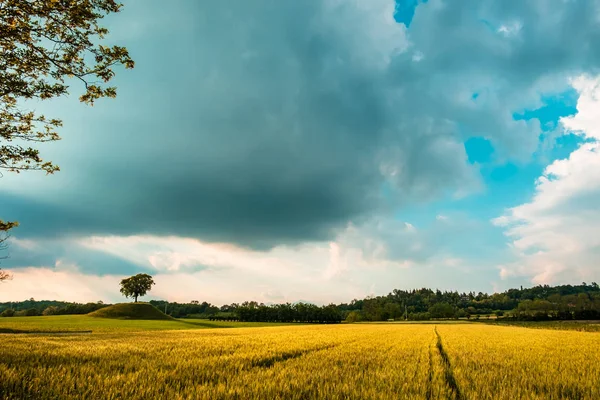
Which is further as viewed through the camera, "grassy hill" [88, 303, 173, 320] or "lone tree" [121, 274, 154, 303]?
"lone tree" [121, 274, 154, 303]

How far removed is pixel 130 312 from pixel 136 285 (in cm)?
3432

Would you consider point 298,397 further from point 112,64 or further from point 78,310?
point 78,310

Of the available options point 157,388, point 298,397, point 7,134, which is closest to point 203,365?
point 157,388

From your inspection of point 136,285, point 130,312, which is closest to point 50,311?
point 136,285

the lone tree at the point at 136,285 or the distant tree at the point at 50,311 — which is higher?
the lone tree at the point at 136,285

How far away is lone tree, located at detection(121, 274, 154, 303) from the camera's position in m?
146

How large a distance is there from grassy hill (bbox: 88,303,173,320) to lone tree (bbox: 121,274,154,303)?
25.6 metres

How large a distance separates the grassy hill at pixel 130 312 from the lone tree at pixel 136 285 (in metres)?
25.6

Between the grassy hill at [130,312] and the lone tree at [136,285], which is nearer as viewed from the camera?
the grassy hill at [130,312]

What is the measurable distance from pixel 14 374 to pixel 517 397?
9880mm

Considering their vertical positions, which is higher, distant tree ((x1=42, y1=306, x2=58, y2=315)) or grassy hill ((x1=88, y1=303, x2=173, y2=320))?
grassy hill ((x1=88, y1=303, x2=173, y2=320))

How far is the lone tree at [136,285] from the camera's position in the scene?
146m

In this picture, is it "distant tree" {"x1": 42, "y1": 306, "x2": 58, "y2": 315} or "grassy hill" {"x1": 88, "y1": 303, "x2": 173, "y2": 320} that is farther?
"distant tree" {"x1": 42, "y1": 306, "x2": 58, "y2": 315}

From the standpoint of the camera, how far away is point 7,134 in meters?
15.4
